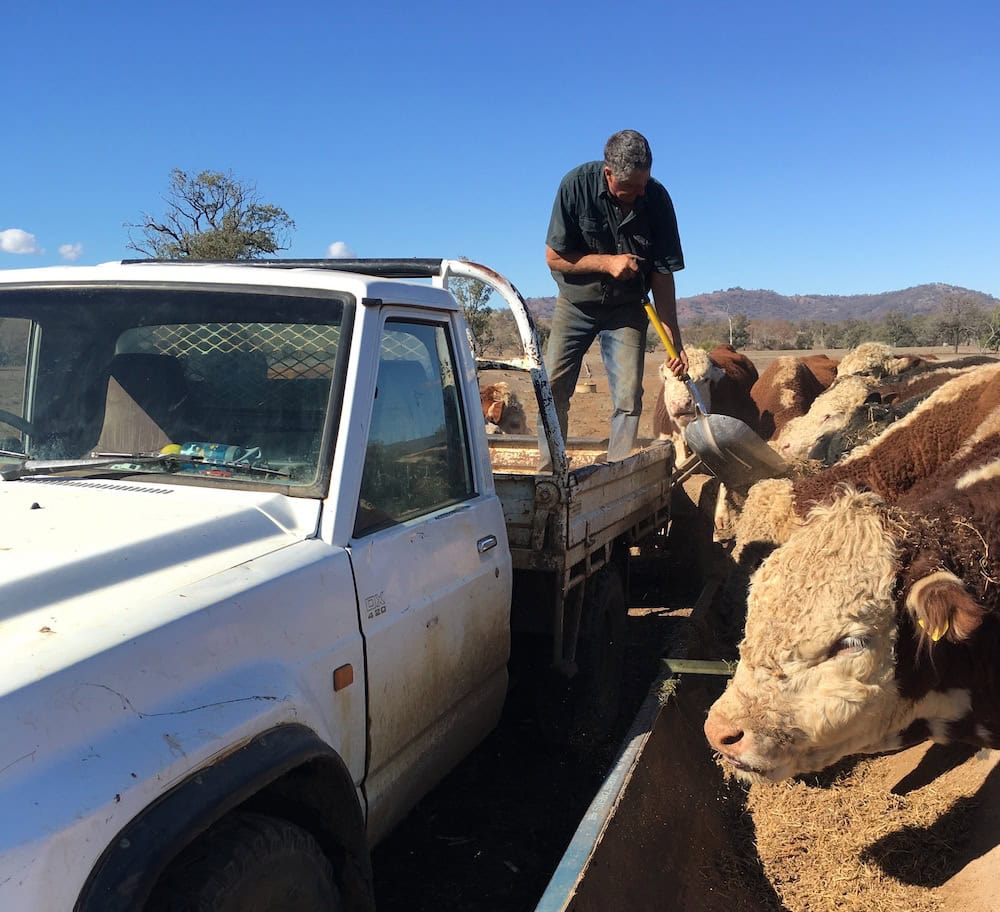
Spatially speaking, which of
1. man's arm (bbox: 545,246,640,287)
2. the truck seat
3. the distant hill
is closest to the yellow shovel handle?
man's arm (bbox: 545,246,640,287)

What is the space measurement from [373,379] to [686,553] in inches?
186

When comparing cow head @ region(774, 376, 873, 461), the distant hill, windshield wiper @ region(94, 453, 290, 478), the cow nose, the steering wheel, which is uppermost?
the distant hill

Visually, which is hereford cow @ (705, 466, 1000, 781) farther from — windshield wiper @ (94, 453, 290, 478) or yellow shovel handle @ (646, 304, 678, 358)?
yellow shovel handle @ (646, 304, 678, 358)

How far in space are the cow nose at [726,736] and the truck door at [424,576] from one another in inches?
34.4

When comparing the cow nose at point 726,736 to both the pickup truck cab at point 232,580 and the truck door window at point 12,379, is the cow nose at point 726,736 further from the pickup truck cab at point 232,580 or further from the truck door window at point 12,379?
the truck door window at point 12,379

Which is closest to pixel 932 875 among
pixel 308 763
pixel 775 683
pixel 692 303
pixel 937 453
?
pixel 775 683

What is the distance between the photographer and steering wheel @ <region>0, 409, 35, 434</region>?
2844 millimetres

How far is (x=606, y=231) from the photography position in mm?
5941

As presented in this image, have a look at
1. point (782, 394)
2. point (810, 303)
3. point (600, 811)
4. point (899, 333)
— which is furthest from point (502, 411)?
point (810, 303)

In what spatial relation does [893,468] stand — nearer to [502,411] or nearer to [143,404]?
[143,404]

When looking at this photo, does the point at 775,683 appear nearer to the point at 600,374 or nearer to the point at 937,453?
the point at 937,453

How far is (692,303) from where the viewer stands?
185 meters

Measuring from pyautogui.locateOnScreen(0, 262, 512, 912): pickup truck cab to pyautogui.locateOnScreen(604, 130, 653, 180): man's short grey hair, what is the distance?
2.52 m

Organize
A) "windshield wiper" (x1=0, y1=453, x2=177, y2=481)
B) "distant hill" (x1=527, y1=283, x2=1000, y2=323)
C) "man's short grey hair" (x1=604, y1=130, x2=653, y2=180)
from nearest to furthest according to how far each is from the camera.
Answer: "windshield wiper" (x1=0, y1=453, x2=177, y2=481), "man's short grey hair" (x1=604, y1=130, x2=653, y2=180), "distant hill" (x1=527, y1=283, x2=1000, y2=323)
